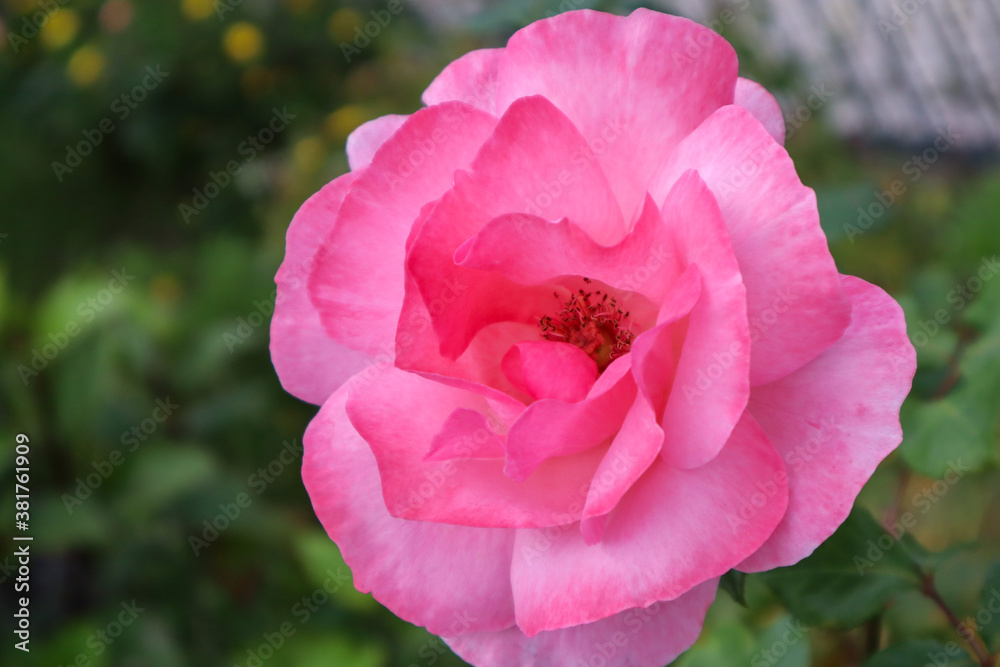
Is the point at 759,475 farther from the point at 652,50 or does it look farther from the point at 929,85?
the point at 929,85

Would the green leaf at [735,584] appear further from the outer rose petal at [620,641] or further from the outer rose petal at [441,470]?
the outer rose petal at [441,470]

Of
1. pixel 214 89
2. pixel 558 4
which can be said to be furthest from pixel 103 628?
pixel 214 89

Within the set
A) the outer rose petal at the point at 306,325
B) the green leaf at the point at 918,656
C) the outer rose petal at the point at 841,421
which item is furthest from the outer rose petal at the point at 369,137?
the green leaf at the point at 918,656

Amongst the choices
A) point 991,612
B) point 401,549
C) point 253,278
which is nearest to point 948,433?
point 991,612

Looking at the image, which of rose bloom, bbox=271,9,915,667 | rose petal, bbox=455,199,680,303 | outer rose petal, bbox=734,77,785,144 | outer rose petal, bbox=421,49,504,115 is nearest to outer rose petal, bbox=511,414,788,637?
rose bloom, bbox=271,9,915,667

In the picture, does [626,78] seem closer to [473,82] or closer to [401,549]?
[473,82]

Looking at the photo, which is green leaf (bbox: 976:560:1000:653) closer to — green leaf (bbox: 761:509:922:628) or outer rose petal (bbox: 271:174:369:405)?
green leaf (bbox: 761:509:922:628)
